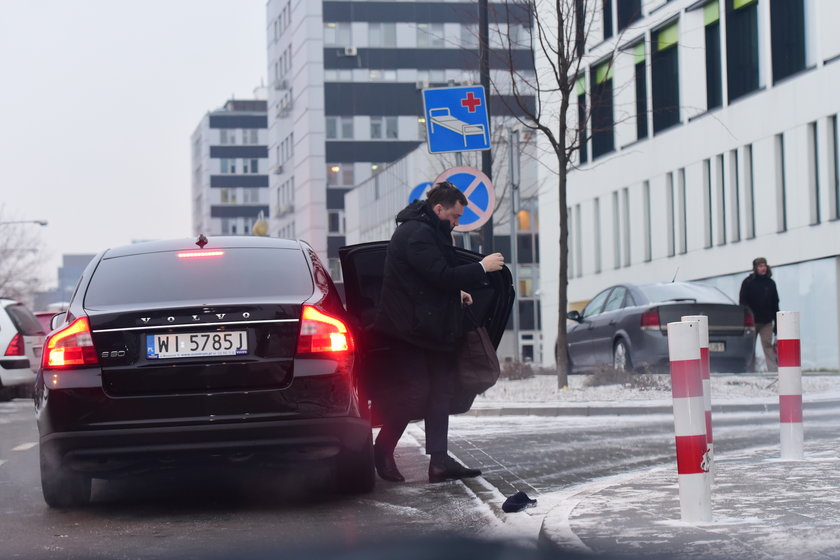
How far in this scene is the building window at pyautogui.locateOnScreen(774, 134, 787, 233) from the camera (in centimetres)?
3431

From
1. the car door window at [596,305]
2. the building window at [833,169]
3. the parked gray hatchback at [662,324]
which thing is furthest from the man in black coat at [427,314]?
the building window at [833,169]

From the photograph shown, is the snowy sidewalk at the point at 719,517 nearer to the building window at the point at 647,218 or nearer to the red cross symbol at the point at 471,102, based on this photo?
the red cross symbol at the point at 471,102

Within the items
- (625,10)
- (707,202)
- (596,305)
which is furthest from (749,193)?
(596,305)

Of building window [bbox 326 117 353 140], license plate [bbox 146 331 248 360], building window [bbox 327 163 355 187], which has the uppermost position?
building window [bbox 326 117 353 140]

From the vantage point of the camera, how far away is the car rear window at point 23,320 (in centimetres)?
2217

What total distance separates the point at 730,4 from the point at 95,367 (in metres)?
31.0

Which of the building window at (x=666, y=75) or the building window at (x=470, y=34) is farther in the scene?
the building window at (x=666, y=75)

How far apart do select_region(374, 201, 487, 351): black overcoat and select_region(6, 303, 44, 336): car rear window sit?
1377 centimetres

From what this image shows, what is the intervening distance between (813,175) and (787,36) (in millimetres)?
3402

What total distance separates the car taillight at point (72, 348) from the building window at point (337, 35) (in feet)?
303

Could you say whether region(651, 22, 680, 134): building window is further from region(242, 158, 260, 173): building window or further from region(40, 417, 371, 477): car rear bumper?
region(242, 158, 260, 173): building window

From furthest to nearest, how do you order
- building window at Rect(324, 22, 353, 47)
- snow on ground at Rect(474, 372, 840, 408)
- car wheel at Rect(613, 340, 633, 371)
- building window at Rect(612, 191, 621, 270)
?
building window at Rect(324, 22, 353, 47)
building window at Rect(612, 191, 621, 270)
car wheel at Rect(613, 340, 633, 371)
snow on ground at Rect(474, 372, 840, 408)

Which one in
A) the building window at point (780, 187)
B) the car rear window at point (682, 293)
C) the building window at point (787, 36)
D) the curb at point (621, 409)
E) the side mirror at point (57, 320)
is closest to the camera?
the side mirror at point (57, 320)

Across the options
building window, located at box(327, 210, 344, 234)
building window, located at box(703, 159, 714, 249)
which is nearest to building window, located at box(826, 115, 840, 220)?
building window, located at box(703, 159, 714, 249)
